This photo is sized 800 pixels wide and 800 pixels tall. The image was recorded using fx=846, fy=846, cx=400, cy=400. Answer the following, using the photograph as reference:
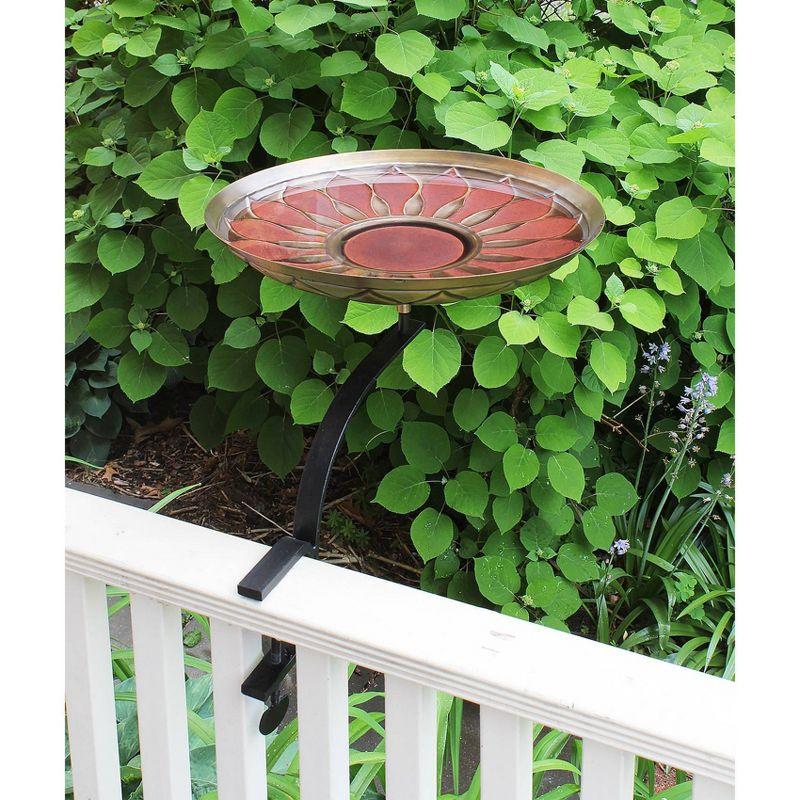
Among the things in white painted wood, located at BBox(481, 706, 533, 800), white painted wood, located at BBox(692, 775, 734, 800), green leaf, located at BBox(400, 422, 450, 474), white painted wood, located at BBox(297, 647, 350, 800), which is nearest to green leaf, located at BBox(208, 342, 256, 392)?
green leaf, located at BBox(400, 422, 450, 474)

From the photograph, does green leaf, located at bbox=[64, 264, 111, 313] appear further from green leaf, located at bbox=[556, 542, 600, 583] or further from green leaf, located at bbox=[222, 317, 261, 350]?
green leaf, located at bbox=[556, 542, 600, 583]

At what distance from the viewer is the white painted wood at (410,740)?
0.79 metres

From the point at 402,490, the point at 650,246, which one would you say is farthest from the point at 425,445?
the point at 650,246

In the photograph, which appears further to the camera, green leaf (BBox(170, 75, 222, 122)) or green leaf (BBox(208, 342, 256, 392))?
green leaf (BBox(208, 342, 256, 392))

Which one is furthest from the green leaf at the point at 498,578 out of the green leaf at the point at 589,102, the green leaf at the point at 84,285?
→ the green leaf at the point at 84,285

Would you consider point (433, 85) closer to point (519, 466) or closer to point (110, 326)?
point (519, 466)

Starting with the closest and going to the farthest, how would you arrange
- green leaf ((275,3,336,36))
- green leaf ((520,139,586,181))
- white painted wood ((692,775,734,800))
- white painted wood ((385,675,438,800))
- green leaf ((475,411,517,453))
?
white painted wood ((692,775,734,800)) → white painted wood ((385,675,438,800)) → green leaf ((275,3,336,36)) → green leaf ((520,139,586,181)) → green leaf ((475,411,517,453))

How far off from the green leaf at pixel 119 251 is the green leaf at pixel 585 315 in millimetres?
904

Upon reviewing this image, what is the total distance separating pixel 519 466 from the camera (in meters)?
1.63

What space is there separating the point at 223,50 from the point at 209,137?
18 cm

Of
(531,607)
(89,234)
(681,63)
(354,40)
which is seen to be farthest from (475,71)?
(531,607)

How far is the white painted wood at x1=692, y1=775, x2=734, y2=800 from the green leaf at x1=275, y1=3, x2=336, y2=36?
1.19m

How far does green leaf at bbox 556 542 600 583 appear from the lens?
179cm

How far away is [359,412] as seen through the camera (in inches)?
72.9
